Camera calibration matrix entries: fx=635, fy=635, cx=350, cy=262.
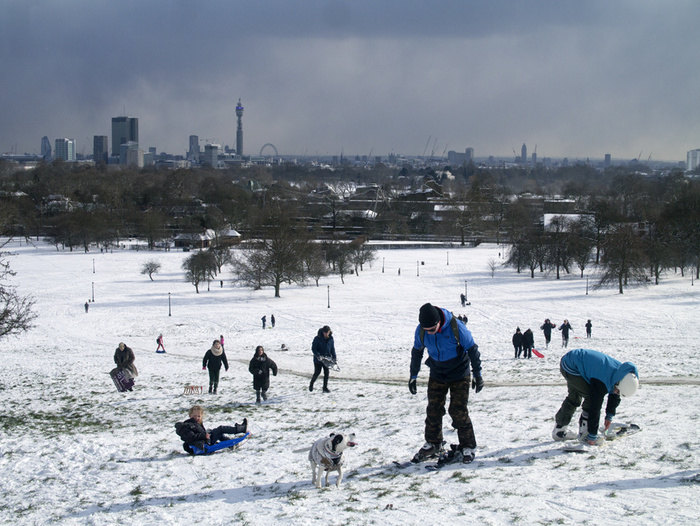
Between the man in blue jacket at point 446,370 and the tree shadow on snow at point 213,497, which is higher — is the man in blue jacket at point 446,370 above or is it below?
above

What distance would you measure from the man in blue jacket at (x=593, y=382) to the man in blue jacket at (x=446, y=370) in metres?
1.16

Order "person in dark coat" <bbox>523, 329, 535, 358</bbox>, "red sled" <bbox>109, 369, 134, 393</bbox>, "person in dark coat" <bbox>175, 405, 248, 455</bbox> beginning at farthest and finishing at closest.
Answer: "person in dark coat" <bbox>523, 329, 535, 358</bbox>
"red sled" <bbox>109, 369, 134, 393</bbox>
"person in dark coat" <bbox>175, 405, 248, 455</bbox>

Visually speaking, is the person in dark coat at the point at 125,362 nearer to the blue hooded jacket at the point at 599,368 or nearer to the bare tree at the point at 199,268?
the blue hooded jacket at the point at 599,368

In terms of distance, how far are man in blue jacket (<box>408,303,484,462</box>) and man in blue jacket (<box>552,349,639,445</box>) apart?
45.9 inches

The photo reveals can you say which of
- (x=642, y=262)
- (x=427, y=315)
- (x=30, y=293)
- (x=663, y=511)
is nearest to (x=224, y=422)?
(x=427, y=315)

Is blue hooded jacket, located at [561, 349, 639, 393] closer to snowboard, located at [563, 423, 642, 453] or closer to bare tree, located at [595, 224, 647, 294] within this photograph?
snowboard, located at [563, 423, 642, 453]

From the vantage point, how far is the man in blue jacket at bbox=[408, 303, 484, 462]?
259 inches

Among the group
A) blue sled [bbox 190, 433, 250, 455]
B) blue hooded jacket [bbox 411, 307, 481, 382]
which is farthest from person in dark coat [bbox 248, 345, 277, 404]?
blue hooded jacket [bbox 411, 307, 481, 382]

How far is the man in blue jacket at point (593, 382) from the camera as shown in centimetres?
690

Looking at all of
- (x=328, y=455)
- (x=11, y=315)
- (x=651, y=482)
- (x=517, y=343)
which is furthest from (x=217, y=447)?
(x=517, y=343)

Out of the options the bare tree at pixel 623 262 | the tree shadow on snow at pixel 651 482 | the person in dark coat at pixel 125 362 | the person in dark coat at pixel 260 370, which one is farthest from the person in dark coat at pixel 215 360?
the bare tree at pixel 623 262

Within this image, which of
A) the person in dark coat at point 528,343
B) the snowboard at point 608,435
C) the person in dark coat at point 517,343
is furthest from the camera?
the person in dark coat at point 517,343

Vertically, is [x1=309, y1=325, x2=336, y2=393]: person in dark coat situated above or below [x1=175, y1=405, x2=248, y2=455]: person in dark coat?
above

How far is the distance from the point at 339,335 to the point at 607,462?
1823cm
